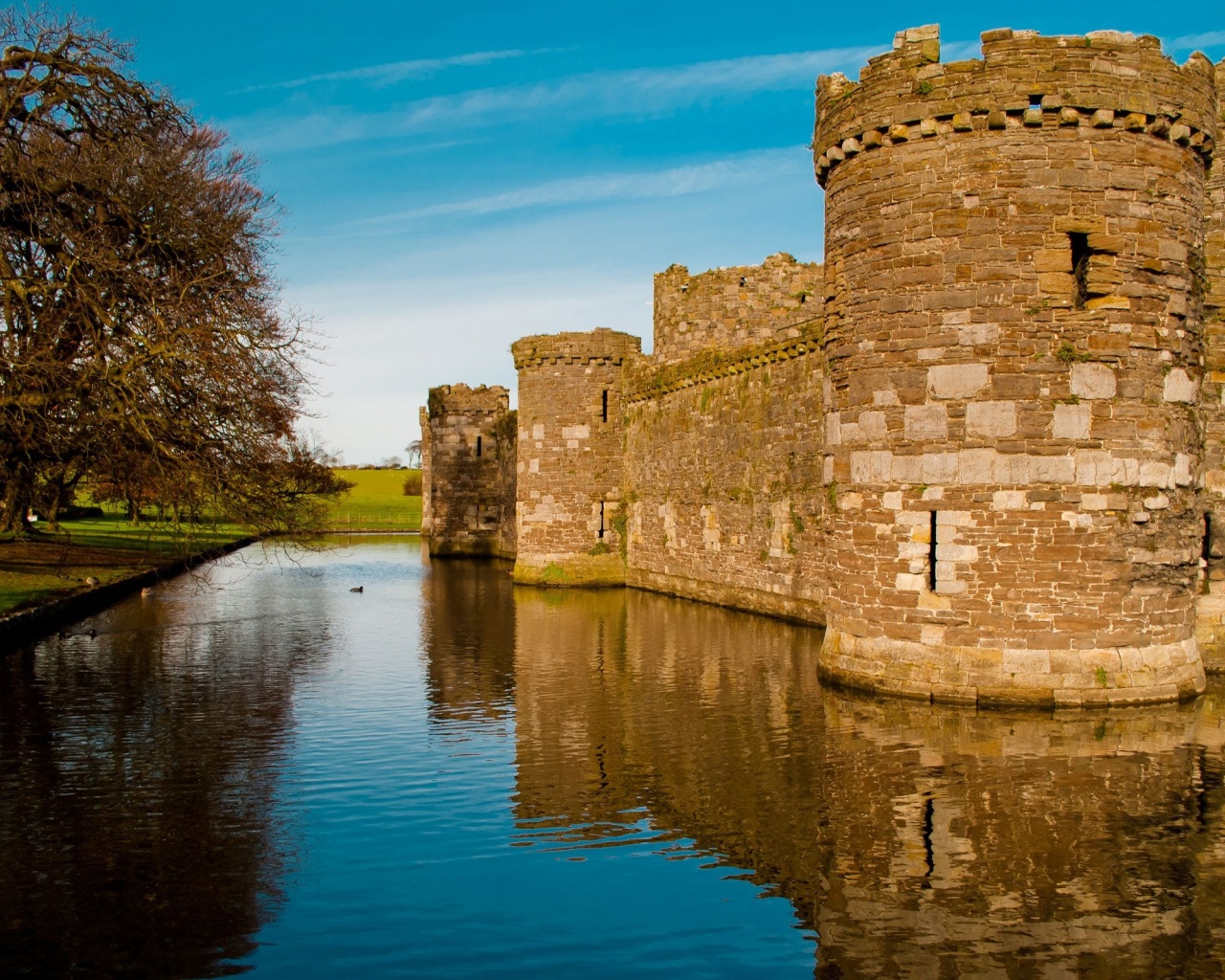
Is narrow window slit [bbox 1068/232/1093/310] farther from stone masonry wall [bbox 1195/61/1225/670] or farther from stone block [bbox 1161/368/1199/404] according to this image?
stone masonry wall [bbox 1195/61/1225/670]

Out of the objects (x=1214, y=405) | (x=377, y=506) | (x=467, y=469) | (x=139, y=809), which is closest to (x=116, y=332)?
(x=139, y=809)

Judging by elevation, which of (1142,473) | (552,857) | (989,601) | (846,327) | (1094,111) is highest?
(1094,111)

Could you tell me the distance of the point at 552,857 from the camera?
7508 mm

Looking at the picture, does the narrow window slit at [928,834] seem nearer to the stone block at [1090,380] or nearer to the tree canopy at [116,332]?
the stone block at [1090,380]

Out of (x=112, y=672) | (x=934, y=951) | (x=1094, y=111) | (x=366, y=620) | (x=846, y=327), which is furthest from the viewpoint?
(x=366, y=620)

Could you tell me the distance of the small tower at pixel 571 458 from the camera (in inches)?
1073

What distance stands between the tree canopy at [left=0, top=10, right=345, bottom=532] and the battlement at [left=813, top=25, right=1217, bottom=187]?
922 centimetres

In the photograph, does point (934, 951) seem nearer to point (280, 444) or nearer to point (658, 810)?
point (658, 810)

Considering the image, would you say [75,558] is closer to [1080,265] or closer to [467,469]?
[467,469]

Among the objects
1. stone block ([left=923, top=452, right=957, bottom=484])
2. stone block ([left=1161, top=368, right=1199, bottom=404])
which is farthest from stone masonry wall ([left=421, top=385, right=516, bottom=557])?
stone block ([left=1161, top=368, right=1199, bottom=404])

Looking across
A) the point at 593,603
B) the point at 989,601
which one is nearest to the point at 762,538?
the point at 593,603

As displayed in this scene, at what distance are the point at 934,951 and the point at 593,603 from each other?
691 inches

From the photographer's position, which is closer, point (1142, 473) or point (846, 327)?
point (1142, 473)

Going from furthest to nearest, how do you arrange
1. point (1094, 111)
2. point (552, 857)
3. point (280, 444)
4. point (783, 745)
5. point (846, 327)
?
point (280, 444) < point (846, 327) < point (1094, 111) < point (783, 745) < point (552, 857)
